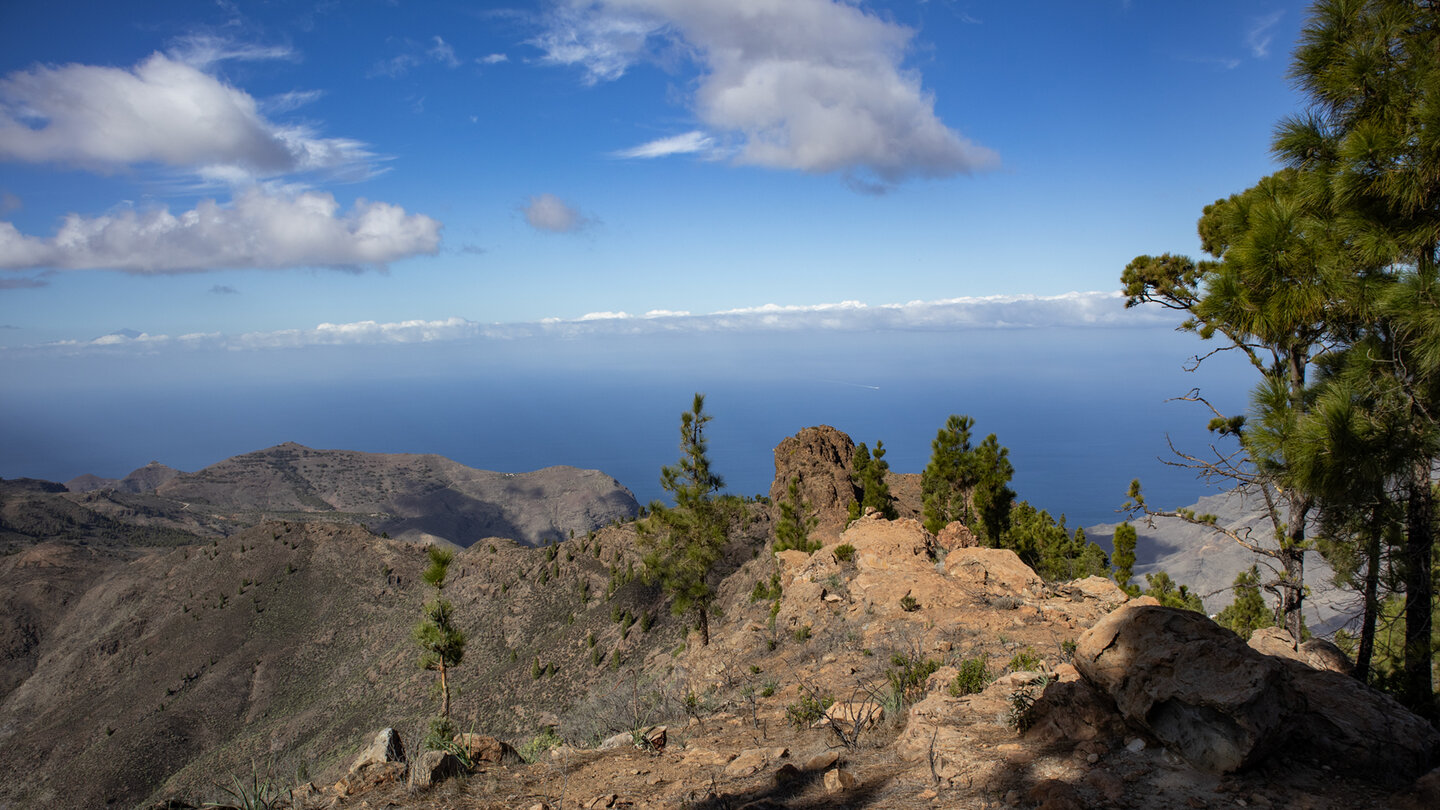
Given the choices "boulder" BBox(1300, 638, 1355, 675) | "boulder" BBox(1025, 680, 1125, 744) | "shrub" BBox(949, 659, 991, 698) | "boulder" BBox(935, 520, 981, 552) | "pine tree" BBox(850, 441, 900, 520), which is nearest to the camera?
"boulder" BBox(1025, 680, 1125, 744)

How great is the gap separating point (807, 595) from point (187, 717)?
53.7m

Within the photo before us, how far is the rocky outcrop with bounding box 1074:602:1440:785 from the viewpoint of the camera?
16.4 ft

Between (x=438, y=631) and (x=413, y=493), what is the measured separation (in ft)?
537

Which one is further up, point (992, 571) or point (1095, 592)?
point (992, 571)

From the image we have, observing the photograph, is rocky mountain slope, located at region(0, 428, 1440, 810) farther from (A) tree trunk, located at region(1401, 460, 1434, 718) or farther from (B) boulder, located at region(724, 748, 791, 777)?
(A) tree trunk, located at region(1401, 460, 1434, 718)

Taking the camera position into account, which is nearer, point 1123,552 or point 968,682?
point 968,682

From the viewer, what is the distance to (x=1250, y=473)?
9586 mm

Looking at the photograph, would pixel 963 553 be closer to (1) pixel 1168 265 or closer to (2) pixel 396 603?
(1) pixel 1168 265

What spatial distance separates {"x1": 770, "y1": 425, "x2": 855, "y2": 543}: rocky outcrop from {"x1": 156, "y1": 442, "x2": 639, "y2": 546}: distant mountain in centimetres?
11512

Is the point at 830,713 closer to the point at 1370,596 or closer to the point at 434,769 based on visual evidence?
the point at 434,769

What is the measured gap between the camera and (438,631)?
1544 cm

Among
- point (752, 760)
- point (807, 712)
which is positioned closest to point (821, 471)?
point (807, 712)

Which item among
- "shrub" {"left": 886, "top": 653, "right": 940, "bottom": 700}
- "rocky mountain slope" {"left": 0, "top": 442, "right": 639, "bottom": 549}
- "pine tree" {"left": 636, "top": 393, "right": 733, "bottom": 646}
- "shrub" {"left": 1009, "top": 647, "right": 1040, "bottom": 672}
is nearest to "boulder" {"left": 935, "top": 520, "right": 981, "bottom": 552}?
"pine tree" {"left": 636, "top": 393, "right": 733, "bottom": 646}

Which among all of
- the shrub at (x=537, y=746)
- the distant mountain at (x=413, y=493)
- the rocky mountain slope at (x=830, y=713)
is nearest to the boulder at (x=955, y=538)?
the rocky mountain slope at (x=830, y=713)
